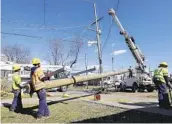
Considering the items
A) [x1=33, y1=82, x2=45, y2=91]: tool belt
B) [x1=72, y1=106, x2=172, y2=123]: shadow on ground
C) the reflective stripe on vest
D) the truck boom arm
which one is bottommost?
[x1=72, y1=106, x2=172, y2=123]: shadow on ground

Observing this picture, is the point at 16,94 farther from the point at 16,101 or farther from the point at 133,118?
the point at 133,118

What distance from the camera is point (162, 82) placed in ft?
42.4

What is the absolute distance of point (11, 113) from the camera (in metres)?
13.2

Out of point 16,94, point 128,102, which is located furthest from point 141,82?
point 16,94

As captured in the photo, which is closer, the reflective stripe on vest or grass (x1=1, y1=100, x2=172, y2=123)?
grass (x1=1, y1=100, x2=172, y2=123)

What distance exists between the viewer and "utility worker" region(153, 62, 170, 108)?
12.8 metres

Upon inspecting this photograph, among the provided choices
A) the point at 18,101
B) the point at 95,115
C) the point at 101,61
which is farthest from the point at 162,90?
the point at 101,61

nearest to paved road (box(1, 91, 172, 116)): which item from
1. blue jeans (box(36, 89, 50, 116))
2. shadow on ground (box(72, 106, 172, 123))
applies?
shadow on ground (box(72, 106, 172, 123))

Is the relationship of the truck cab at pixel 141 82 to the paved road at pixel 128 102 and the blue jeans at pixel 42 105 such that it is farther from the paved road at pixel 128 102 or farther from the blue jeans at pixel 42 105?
the blue jeans at pixel 42 105

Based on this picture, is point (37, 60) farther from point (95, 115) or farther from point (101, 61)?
point (101, 61)

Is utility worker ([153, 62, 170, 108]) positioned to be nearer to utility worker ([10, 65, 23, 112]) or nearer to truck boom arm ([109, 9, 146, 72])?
utility worker ([10, 65, 23, 112])

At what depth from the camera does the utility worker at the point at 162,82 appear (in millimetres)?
12789

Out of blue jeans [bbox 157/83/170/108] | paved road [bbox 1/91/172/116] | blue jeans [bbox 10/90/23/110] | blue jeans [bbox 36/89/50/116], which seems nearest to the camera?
blue jeans [bbox 36/89/50/116]

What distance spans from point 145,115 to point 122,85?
24.3 meters
